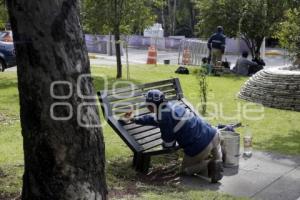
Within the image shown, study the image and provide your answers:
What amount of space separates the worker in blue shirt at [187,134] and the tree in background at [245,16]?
14442 mm

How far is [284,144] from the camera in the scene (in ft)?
28.5

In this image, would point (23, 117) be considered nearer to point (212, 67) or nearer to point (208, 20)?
point (212, 67)

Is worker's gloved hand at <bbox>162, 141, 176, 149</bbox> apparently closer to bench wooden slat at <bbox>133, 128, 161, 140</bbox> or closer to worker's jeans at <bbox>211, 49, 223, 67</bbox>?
bench wooden slat at <bbox>133, 128, 161, 140</bbox>

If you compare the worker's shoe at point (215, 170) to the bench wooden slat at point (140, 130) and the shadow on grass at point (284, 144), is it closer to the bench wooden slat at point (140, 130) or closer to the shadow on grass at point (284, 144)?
the bench wooden slat at point (140, 130)

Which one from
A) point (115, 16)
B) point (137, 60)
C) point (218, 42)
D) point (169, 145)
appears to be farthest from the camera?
point (137, 60)

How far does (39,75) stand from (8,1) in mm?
586

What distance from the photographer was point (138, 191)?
584 centimetres

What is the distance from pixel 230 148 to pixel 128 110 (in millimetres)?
1510

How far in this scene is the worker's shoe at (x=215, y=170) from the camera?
250 inches

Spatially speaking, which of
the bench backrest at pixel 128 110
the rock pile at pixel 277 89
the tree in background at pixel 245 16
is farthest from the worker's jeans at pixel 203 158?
the tree in background at pixel 245 16

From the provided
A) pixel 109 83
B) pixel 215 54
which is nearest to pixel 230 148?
pixel 109 83

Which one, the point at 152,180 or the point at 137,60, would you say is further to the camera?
the point at 137,60

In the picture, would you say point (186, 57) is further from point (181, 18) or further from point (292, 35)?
point (181, 18)

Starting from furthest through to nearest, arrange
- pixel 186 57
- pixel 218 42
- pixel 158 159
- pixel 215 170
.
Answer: pixel 186 57 → pixel 218 42 → pixel 158 159 → pixel 215 170
